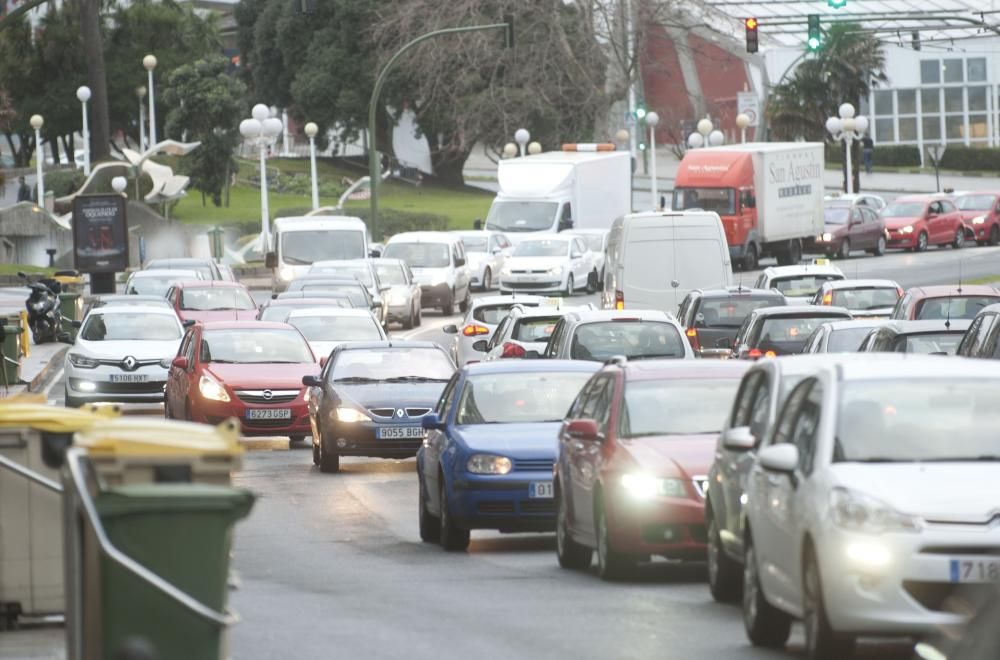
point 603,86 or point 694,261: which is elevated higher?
point 603,86

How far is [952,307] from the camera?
1049 inches

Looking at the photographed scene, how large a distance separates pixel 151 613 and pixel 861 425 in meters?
3.97

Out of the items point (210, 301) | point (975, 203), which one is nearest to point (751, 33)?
point (210, 301)

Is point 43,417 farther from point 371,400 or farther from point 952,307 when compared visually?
point 952,307

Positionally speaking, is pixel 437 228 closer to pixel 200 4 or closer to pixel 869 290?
pixel 869 290

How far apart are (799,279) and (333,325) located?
26.7 feet

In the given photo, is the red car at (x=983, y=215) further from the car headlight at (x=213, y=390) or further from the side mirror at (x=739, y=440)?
the side mirror at (x=739, y=440)

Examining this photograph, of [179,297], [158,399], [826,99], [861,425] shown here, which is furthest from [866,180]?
[861,425]

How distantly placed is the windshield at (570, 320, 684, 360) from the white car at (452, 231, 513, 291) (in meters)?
34.1

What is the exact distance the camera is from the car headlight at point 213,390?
26281 mm

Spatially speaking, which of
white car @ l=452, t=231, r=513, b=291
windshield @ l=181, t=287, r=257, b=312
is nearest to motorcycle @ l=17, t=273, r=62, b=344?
windshield @ l=181, t=287, r=257, b=312

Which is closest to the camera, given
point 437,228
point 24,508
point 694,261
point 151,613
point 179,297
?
point 151,613

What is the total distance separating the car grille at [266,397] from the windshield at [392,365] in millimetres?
1665

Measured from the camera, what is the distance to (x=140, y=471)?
8.30 meters
